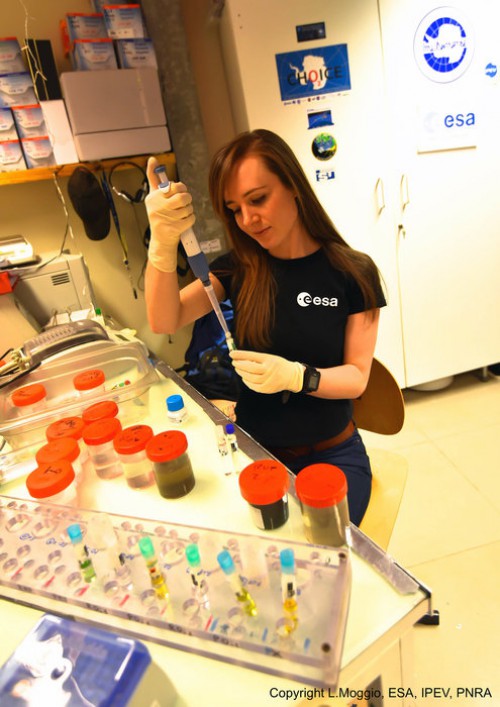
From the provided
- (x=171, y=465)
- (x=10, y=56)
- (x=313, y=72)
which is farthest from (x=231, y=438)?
(x=10, y=56)

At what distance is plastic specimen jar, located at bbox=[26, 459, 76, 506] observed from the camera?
72 cm

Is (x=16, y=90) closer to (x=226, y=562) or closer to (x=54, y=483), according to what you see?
(x=54, y=483)

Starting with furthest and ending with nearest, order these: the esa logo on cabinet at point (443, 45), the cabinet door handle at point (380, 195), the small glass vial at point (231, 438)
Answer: the cabinet door handle at point (380, 195) < the esa logo on cabinet at point (443, 45) < the small glass vial at point (231, 438)

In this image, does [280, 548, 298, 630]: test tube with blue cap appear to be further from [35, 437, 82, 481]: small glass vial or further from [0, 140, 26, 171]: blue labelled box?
[0, 140, 26, 171]: blue labelled box

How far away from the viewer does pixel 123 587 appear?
0.58 metres

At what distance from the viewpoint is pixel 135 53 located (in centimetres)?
187

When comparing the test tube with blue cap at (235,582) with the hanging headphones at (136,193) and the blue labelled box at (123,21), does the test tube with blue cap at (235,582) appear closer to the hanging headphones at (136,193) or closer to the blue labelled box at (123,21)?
the hanging headphones at (136,193)

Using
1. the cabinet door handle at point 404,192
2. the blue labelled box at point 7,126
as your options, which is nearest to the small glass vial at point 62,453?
the blue labelled box at point 7,126

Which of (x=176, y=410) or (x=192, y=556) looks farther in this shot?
(x=176, y=410)

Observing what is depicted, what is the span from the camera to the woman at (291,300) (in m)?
1.05

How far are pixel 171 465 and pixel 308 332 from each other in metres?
0.55

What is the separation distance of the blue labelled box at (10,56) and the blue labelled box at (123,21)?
0.40m

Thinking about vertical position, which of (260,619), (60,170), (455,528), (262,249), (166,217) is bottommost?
(455,528)

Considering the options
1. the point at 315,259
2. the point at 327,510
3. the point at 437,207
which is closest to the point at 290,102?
the point at 437,207
